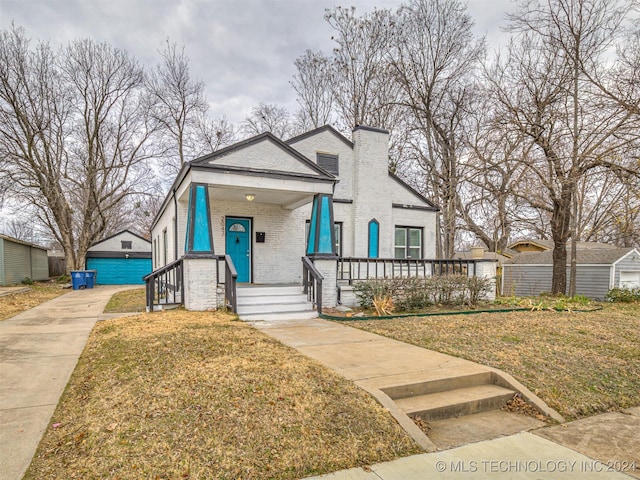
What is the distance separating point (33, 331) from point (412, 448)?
24.5 ft

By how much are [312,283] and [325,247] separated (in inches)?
40.6

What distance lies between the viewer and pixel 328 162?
1337cm

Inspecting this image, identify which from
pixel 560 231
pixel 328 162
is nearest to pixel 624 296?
pixel 560 231

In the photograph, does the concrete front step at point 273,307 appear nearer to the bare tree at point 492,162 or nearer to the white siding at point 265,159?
the white siding at point 265,159

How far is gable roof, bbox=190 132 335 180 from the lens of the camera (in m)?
9.05

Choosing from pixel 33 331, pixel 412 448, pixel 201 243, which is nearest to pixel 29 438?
pixel 412 448

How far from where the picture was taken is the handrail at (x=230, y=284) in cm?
844

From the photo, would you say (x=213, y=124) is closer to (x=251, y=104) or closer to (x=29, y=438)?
(x=251, y=104)

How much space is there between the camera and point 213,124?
1081 inches

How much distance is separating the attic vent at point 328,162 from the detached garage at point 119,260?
53.4ft

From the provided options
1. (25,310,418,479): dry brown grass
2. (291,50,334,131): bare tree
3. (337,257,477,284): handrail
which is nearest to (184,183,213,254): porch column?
(337,257,477,284): handrail

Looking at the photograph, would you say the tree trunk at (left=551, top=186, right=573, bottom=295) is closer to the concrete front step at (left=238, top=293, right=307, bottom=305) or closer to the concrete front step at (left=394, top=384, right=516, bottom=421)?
the concrete front step at (left=238, top=293, right=307, bottom=305)

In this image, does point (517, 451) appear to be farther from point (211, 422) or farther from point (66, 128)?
point (66, 128)

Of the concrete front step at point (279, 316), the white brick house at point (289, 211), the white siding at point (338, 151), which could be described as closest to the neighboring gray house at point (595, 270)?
the white brick house at point (289, 211)
